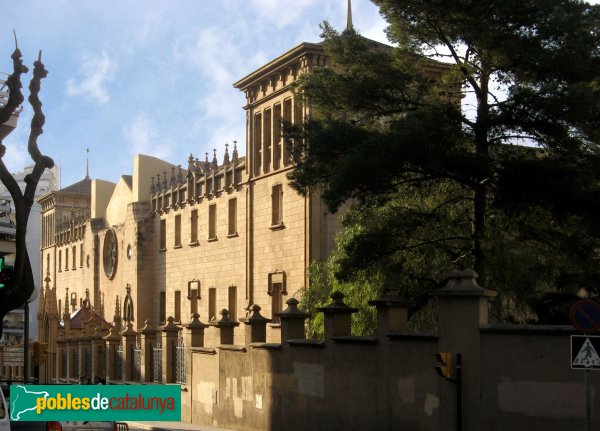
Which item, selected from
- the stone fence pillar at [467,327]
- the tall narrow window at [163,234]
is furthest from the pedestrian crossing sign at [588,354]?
the tall narrow window at [163,234]

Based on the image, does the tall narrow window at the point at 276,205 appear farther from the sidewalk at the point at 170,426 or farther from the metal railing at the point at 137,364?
the sidewalk at the point at 170,426

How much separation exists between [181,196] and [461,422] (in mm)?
33985

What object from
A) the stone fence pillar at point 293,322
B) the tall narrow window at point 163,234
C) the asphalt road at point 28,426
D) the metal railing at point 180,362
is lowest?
the metal railing at point 180,362

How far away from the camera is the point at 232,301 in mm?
43781

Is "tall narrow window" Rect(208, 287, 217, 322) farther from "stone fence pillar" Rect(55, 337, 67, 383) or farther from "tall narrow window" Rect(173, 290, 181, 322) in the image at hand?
"stone fence pillar" Rect(55, 337, 67, 383)

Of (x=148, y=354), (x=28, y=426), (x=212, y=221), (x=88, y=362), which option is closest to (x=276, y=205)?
(x=212, y=221)

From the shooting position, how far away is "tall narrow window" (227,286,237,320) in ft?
143

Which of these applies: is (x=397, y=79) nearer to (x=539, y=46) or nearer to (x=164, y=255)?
(x=539, y=46)

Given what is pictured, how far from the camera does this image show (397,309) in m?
20.0

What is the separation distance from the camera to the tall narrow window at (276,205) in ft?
129

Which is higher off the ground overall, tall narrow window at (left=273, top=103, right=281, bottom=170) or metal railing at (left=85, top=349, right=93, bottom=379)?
tall narrow window at (left=273, top=103, right=281, bottom=170)

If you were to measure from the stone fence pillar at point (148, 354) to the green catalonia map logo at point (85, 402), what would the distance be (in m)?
16.5

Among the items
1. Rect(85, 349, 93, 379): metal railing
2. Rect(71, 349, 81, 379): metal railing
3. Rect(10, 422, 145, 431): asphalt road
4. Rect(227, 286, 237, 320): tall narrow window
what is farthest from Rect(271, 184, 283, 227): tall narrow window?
Rect(10, 422, 145, 431): asphalt road

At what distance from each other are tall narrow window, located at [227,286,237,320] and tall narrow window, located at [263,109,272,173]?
6.00 meters
